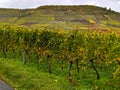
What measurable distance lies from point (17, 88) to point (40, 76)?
443 cm

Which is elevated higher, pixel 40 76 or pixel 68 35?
pixel 68 35

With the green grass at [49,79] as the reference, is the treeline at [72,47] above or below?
above

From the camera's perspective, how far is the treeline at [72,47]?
112 ft

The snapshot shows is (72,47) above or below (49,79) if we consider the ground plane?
above

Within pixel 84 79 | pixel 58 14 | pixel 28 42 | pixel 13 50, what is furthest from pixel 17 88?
pixel 58 14

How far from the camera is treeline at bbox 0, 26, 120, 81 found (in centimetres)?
3425

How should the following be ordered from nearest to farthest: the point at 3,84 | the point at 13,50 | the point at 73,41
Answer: the point at 3,84, the point at 73,41, the point at 13,50

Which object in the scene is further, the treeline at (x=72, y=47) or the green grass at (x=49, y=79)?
the treeline at (x=72, y=47)

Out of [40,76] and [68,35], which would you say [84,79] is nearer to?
[40,76]

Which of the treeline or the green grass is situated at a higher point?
the treeline

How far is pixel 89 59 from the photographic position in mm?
34219

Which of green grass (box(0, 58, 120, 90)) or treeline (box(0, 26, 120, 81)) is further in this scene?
treeline (box(0, 26, 120, 81))

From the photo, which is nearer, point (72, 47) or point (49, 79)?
point (49, 79)

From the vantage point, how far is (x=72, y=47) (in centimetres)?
3738
